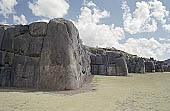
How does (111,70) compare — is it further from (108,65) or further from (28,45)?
(28,45)

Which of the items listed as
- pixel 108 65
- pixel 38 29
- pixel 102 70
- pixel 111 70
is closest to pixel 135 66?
pixel 108 65

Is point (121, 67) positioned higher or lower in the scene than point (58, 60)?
lower

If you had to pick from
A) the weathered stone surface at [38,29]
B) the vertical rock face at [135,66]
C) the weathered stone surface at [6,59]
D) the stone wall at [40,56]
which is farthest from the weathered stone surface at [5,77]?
the vertical rock face at [135,66]

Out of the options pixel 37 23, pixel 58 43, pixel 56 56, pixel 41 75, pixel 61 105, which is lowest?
pixel 61 105

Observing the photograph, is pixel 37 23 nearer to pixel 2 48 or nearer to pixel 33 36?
pixel 33 36

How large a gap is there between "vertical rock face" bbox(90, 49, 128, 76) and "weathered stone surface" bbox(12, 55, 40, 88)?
16149 mm

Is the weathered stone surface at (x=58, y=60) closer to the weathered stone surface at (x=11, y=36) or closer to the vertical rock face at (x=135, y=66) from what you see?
the weathered stone surface at (x=11, y=36)

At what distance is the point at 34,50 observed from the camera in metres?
13.3

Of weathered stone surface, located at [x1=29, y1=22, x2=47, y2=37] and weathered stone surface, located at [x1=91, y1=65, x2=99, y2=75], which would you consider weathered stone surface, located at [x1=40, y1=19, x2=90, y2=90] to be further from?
weathered stone surface, located at [x1=91, y1=65, x2=99, y2=75]

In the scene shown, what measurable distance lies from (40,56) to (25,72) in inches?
59.3

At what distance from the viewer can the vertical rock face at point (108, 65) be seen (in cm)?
2841

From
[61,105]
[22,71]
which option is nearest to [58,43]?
[22,71]

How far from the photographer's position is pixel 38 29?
1368cm

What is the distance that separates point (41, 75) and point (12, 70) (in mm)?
2523
